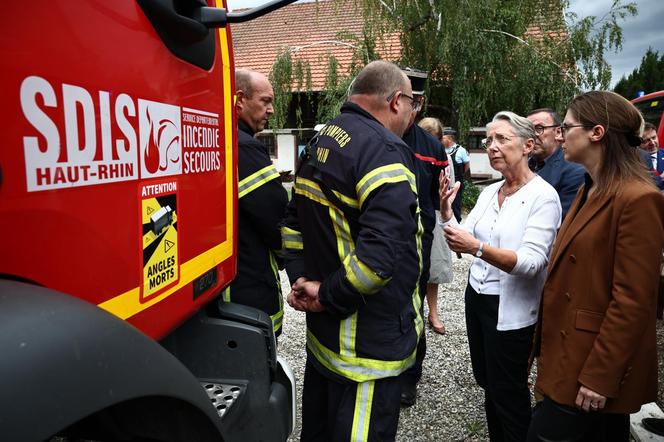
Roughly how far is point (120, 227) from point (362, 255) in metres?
0.86

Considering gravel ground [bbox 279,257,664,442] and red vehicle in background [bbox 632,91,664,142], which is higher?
red vehicle in background [bbox 632,91,664,142]

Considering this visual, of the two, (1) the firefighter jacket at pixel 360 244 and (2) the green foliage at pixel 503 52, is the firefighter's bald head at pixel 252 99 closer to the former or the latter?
(1) the firefighter jacket at pixel 360 244

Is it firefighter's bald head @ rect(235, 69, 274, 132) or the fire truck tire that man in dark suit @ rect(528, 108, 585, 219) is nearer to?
firefighter's bald head @ rect(235, 69, 274, 132)

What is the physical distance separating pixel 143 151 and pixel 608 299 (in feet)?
5.25

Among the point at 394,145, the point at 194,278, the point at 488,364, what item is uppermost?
the point at 394,145

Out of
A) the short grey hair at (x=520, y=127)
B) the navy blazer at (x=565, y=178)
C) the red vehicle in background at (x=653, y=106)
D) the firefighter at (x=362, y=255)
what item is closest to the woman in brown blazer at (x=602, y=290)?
the short grey hair at (x=520, y=127)

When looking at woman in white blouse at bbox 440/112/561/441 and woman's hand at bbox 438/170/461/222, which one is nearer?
woman in white blouse at bbox 440/112/561/441

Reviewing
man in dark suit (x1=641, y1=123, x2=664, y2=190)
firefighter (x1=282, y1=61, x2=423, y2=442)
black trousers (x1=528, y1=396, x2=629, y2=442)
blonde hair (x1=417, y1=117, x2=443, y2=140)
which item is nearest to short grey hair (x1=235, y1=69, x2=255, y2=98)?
firefighter (x1=282, y1=61, x2=423, y2=442)

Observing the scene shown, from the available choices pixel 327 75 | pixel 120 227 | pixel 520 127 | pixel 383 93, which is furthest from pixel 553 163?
pixel 327 75

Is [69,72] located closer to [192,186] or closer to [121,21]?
[121,21]

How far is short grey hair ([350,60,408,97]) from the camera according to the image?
198 cm

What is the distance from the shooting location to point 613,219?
1.75 metres

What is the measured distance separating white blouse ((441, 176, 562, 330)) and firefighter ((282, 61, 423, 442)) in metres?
0.51

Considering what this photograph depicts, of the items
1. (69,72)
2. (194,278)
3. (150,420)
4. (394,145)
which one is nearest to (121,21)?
(69,72)
